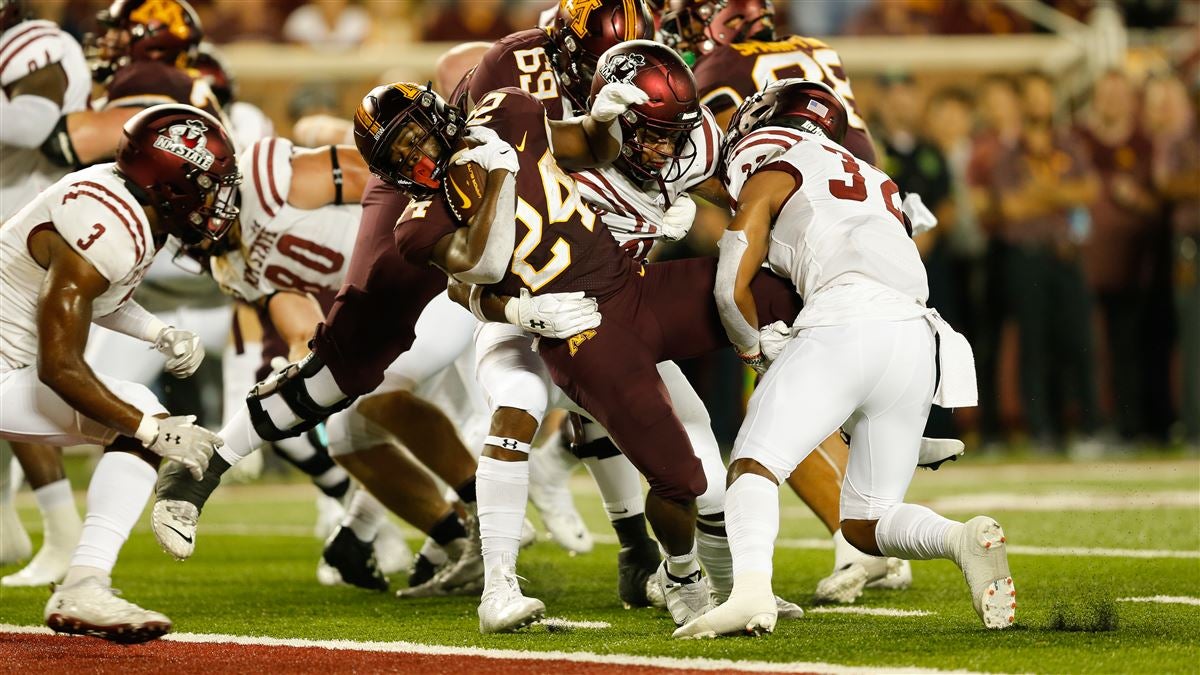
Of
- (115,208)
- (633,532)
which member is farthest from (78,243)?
(633,532)

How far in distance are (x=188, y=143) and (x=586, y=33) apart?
4.25 ft

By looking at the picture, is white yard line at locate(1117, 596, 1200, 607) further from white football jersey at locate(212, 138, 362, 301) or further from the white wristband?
white football jersey at locate(212, 138, 362, 301)

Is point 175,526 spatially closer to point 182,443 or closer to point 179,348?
point 182,443

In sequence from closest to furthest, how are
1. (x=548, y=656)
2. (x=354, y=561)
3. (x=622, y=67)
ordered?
(x=548, y=656), (x=622, y=67), (x=354, y=561)

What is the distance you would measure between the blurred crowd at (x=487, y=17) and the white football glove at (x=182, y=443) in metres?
8.78

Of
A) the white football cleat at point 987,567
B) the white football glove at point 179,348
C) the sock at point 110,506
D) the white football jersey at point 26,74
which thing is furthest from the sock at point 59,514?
the white football cleat at point 987,567

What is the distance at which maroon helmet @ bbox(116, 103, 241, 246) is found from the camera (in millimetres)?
4527

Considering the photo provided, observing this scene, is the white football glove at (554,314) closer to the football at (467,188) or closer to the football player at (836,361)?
the football at (467,188)

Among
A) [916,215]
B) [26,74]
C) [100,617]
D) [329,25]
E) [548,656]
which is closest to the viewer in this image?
[548,656]

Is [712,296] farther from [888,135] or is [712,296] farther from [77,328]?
[888,135]

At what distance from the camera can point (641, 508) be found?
5.15m

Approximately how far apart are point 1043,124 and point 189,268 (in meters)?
6.40

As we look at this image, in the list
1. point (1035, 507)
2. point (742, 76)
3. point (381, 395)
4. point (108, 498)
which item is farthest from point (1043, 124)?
point (108, 498)

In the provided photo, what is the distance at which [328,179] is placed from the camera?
19.2ft
